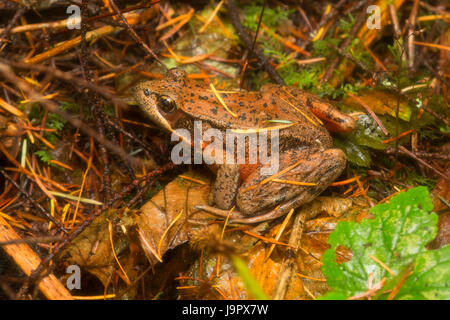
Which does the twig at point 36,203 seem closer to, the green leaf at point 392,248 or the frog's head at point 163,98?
the frog's head at point 163,98

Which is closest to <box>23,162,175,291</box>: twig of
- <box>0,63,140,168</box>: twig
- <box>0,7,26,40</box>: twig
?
<box>0,63,140,168</box>: twig

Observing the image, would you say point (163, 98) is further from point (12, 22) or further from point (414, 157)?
point (414, 157)

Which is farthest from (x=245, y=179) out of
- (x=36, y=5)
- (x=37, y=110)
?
(x=36, y=5)

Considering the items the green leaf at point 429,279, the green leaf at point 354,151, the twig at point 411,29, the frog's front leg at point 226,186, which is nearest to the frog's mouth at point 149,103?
the frog's front leg at point 226,186

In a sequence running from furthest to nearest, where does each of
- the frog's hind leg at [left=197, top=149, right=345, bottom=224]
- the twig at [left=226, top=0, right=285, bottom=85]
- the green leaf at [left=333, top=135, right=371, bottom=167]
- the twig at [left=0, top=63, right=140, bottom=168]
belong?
the twig at [left=226, top=0, right=285, bottom=85] → the green leaf at [left=333, top=135, right=371, bottom=167] → the frog's hind leg at [left=197, top=149, right=345, bottom=224] → the twig at [left=0, top=63, right=140, bottom=168]

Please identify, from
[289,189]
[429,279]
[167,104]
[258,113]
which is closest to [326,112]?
[258,113]

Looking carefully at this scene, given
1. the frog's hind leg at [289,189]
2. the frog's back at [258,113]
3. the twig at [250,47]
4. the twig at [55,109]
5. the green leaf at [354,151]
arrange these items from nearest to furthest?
the twig at [55,109] < the frog's hind leg at [289,189] < the frog's back at [258,113] < the green leaf at [354,151] < the twig at [250,47]

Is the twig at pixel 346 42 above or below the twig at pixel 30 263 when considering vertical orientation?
above

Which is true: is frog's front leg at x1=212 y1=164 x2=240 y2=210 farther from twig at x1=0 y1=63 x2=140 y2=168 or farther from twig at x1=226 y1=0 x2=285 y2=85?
twig at x1=0 y1=63 x2=140 y2=168
